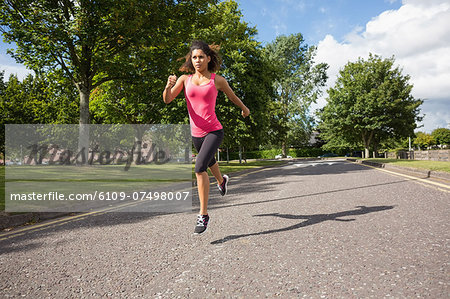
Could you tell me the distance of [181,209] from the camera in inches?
240

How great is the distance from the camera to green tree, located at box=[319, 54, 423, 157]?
120 feet

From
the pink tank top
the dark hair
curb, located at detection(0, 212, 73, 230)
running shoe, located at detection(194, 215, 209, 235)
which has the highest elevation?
the dark hair

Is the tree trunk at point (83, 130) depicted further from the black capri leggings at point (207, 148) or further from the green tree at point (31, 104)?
the green tree at point (31, 104)

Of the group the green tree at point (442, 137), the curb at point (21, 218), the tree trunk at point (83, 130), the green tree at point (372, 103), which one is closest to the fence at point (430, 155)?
the green tree at point (372, 103)

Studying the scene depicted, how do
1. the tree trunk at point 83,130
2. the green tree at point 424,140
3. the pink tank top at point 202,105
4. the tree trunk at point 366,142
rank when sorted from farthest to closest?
the green tree at point 424,140, the tree trunk at point 366,142, the tree trunk at point 83,130, the pink tank top at point 202,105

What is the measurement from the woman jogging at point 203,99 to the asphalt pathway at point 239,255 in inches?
28.7

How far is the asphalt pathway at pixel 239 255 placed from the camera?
7.88 feet

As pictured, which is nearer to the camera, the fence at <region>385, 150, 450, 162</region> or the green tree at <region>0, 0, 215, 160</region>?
the green tree at <region>0, 0, 215, 160</region>

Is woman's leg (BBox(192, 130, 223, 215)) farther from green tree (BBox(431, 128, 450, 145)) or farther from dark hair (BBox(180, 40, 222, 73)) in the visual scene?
A: green tree (BBox(431, 128, 450, 145))

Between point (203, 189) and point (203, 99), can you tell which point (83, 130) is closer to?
point (203, 189)

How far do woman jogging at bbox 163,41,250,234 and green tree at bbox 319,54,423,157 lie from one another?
3629 cm

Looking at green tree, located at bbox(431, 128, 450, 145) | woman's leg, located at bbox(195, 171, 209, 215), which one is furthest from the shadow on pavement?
green tree, located at bbox(431, 128, 450, 145)

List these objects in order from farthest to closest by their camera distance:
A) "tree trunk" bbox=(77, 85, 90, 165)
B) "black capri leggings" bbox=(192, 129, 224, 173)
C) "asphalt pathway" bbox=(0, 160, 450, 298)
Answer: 1. "tree trunk" bbox=(77, 85, 90, 165)
2. "black capri leggings" bbox=(192, 129, 224, 173)
3. "asphalt pathway" bbox=(0, 160, 450, 298)

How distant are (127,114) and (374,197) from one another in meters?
24.3
